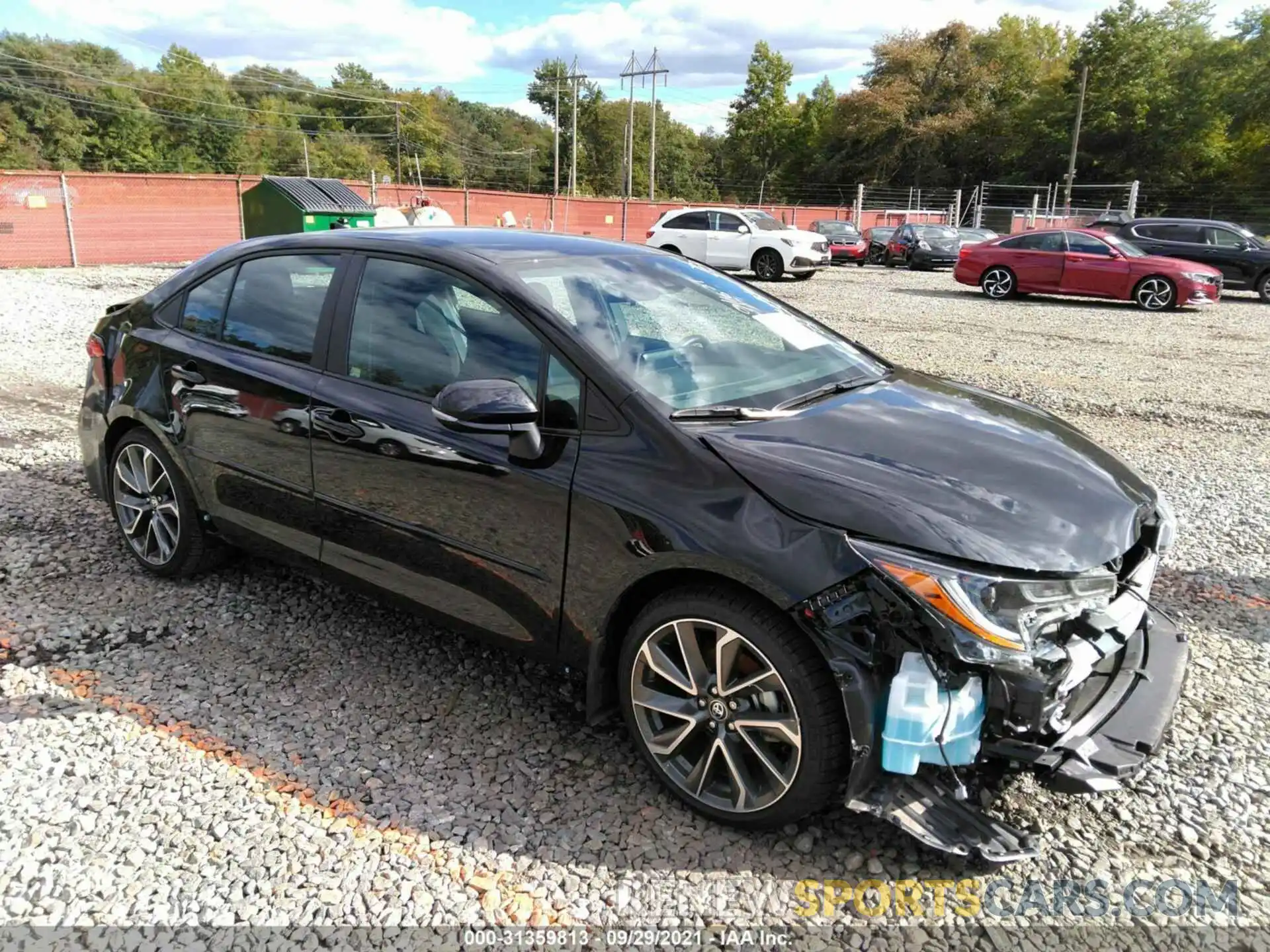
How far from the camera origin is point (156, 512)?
13.3 ft

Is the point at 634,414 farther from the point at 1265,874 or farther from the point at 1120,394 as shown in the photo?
the point at 1120,394

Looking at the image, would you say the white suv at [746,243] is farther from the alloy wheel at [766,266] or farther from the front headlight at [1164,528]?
the front headlight at [1164,528]

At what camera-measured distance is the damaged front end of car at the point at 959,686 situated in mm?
2160

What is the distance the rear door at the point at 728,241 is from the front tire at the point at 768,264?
0.81ft

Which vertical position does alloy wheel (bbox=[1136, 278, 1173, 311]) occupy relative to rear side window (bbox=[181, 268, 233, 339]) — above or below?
below

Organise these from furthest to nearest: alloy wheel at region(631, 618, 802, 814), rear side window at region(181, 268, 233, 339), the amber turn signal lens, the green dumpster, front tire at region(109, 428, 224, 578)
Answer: the green dumpster → front tire at region(109, 428, 224, 578) → rear side window at region(181, 268, 233, 339) → alloy wheel at region(631, 618, 802, 814) → the amber turn signal lens

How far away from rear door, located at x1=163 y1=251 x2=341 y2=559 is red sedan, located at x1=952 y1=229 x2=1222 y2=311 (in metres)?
15.9

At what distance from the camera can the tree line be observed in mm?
50969

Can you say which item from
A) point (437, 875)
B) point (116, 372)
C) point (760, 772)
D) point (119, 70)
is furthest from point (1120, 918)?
point (119, 70)

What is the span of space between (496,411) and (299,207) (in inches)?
654

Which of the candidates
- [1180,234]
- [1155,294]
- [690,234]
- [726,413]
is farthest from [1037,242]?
[726,413]

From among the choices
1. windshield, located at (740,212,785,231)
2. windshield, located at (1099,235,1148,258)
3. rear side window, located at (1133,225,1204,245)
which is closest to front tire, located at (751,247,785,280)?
windshield, located at (740,212,785,231)

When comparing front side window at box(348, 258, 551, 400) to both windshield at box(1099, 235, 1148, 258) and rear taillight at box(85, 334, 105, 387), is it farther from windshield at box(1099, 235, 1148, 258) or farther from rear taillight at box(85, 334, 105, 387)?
windshield at box(1099, 235, 1148, 258)

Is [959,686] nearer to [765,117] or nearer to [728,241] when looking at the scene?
[728,241]
